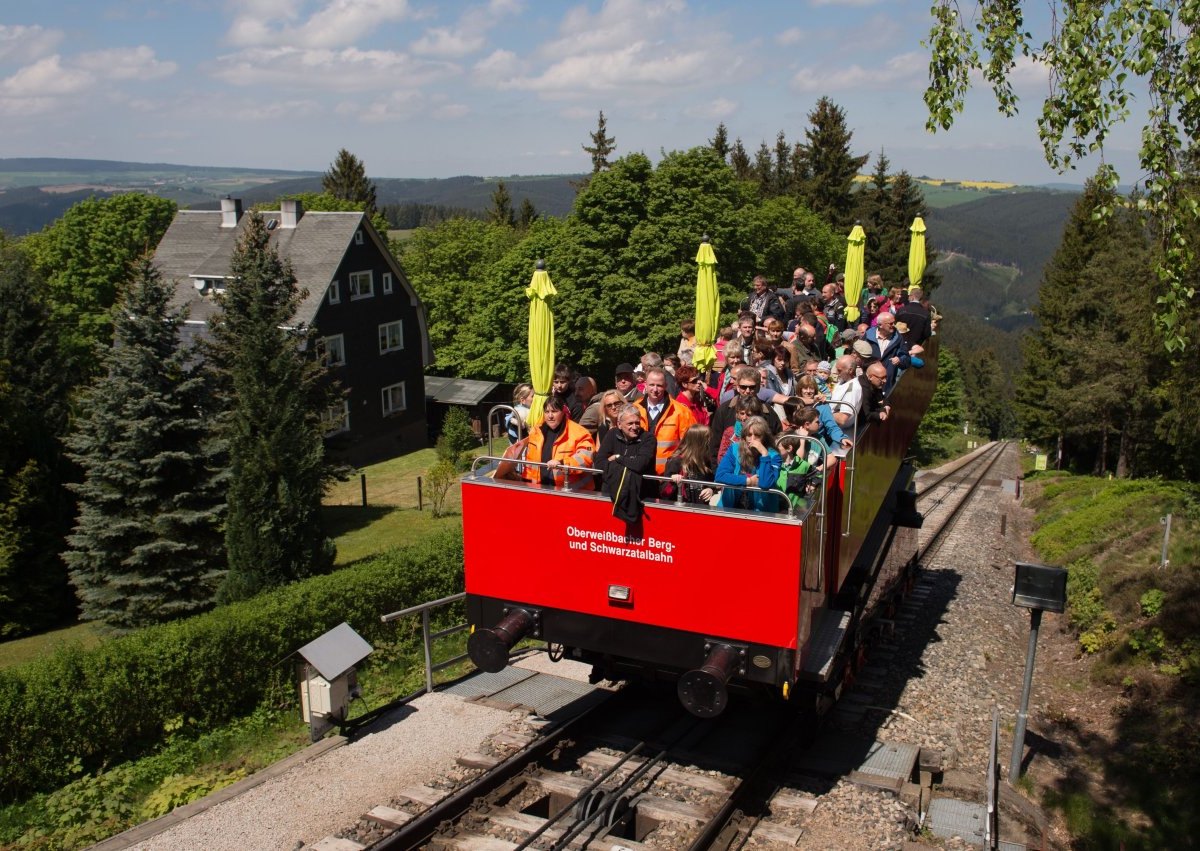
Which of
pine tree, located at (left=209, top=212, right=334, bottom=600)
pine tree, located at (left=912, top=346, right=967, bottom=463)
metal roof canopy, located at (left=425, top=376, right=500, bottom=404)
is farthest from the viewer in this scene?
pine tree, located at (left=912, top=346, right=967, bottom=463)

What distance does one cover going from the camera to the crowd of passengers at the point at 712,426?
27.0ft

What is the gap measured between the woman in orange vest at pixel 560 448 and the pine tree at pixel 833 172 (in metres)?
56.5

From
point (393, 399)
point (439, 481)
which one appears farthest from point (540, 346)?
point (393, 399)

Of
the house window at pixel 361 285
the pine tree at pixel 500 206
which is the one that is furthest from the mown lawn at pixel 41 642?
the pine tree at pixel 500 206

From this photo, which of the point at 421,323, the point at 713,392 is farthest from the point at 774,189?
the point at 713,392

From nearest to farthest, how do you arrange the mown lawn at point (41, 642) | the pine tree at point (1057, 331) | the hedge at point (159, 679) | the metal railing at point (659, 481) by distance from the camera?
the metal railing at point (659, 481) → the hedge at point (159, 679) → the mown lawn at point (41, 642) → the pine tree at point (1057, 331)

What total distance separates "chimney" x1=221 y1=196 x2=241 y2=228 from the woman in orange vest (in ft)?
143

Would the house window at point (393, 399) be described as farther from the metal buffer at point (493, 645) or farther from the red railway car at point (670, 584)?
the metal buffer at point (493, 645)

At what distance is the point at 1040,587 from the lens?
991 cm

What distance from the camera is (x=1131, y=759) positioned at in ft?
34.3

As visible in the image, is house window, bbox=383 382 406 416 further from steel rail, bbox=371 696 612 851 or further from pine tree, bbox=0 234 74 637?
steel rail, bbox=371 696 612 851

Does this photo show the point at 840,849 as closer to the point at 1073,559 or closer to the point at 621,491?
the point at 621,491

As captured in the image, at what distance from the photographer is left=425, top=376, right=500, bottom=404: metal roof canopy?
50406mm

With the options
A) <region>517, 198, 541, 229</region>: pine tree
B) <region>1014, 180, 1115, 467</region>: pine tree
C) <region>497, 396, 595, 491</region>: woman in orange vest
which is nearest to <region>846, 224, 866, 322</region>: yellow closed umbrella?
Answer: <region>497, 396, 595, 491</region>: woman in orange vest
